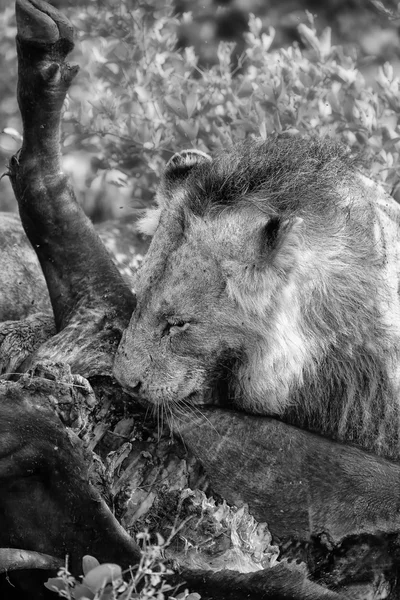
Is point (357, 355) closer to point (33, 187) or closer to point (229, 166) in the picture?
point (229, 166)

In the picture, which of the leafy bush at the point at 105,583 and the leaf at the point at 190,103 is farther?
the leaf at the point at 190,103

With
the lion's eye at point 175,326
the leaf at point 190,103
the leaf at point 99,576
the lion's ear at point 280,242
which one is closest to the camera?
the leaf at point 99,576

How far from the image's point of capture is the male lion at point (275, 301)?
3.77m

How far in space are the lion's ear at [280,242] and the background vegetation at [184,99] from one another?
5.71ft

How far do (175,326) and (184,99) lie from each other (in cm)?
262

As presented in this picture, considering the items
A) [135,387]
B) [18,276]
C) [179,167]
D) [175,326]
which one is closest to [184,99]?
[18,276]

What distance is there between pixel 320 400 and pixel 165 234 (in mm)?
936

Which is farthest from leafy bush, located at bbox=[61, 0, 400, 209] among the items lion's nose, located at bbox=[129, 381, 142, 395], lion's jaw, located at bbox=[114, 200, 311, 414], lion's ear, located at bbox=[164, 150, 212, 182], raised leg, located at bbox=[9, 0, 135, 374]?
lion's nose, located at bbox=[129, 381, 142, 395]

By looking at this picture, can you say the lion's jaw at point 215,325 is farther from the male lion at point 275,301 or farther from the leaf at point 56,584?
the leaf at point 56,584

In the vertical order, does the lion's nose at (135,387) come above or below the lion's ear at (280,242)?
below

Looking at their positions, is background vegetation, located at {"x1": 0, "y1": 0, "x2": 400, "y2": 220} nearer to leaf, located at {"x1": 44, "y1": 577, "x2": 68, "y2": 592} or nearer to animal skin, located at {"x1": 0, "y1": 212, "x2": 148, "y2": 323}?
animal skin, located at {"x1": 0, "y1": 212, "x2": 148, "y2": 323}

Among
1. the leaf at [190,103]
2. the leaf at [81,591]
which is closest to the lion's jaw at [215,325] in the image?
the leaf at [81,591]

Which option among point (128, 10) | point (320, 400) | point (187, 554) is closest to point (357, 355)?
point (320, 400)

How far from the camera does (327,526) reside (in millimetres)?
3381
